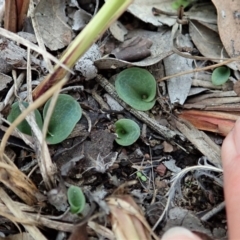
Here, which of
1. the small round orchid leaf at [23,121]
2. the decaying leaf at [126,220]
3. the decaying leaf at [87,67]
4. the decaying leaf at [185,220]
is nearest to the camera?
the decaying leaf at [126,220]

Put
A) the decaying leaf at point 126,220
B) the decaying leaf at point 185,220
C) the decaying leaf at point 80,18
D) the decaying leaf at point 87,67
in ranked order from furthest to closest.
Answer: the decaying leaf at point 80,18, the decaying leaf at point 87,67, the decaying leaf at point 185,220, the decaying leaf at point 126,220

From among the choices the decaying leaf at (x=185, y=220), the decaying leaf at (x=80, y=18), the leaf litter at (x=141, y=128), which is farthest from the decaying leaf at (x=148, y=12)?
the decaying leaf at (x=185, y=220)

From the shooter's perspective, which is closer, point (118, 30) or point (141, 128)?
point (141, 128)

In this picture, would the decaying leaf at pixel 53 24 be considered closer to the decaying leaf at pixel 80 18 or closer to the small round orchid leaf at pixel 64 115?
the decaying leaf at pixel 80 18

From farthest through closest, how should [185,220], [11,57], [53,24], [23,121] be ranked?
[53,24]
[11,57]
[23,121]
[185,220]

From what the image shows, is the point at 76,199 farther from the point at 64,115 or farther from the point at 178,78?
the point at 178,78

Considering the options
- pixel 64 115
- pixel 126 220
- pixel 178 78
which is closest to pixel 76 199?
pixel 126 220

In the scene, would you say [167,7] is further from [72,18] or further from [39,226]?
[39,226]
